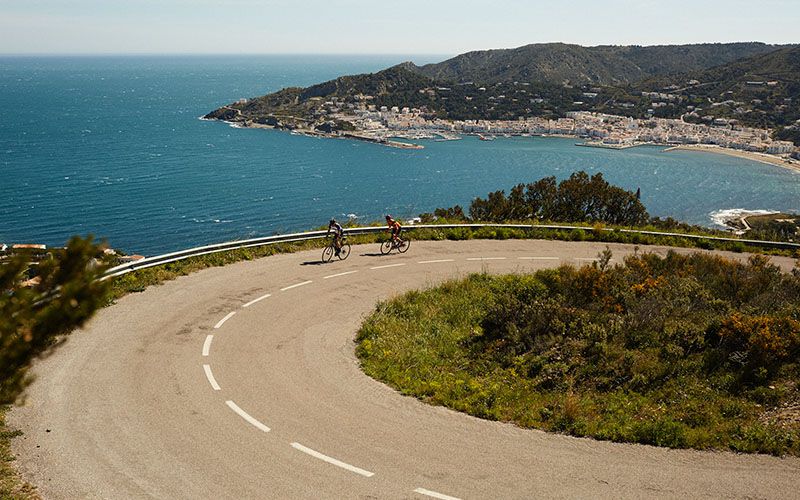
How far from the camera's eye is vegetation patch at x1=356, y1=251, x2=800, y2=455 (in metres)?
9.28

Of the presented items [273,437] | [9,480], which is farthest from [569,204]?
[9,480]

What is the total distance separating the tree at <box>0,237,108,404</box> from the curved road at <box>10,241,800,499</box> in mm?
3053

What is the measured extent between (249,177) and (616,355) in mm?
104432

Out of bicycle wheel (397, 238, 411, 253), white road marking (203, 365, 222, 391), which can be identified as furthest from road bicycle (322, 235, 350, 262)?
white road marking (203, 365, 222, 391)

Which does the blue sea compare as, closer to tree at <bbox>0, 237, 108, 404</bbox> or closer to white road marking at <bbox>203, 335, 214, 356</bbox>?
white road marking at <bbox>203, 335, 214, 356</bbox>

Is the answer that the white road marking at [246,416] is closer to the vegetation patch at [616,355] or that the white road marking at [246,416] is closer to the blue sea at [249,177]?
the vegetation patch at [616,355]

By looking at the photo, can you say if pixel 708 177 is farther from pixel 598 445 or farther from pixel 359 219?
pixel 598 445

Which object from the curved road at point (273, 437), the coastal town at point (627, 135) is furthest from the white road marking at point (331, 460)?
the coastal town at point (627, 135)

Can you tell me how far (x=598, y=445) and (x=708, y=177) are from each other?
14460 centimetres

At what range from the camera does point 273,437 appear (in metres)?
8.96

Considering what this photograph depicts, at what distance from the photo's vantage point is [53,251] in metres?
5.47

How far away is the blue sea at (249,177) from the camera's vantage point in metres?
77.1

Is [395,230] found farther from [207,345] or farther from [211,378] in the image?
[211,378]

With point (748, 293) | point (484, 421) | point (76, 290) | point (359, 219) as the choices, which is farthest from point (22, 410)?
point (359, 219)
